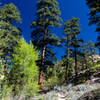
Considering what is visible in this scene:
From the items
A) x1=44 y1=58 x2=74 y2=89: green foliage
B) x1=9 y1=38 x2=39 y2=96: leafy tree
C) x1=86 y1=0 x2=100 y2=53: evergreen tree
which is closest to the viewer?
x1=9 y1=38 x2=39 y2=96: leafy tree

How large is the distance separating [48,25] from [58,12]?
2.77 metres

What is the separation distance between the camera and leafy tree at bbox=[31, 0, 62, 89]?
1066 centimetres

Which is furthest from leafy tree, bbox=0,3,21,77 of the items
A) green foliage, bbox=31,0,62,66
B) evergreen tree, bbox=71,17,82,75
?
evergreen tree, bbox=71,17,82,75

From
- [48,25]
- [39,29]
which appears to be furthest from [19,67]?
[48,25]

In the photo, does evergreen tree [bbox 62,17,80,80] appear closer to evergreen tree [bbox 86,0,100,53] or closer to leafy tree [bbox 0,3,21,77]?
evergreen tree [bbox 86,0,100,53]

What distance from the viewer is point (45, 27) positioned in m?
11.8

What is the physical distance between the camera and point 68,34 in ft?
47.1

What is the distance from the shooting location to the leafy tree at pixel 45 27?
10664mm

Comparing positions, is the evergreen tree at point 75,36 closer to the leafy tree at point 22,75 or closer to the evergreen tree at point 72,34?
the evergreen tree at point 72,34

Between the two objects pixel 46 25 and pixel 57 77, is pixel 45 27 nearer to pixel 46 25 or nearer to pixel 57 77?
pixel 46 25

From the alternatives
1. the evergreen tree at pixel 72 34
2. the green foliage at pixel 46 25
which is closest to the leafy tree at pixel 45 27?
the green foliage at pixel 46 25

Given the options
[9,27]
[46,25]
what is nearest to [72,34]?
[46,25]

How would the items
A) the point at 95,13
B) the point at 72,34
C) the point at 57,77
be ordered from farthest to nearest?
the point at 57,77
the point at 72,34
the point at 95,13

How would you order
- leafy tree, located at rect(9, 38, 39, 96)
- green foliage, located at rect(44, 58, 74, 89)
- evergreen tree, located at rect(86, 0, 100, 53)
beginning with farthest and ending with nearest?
green foliage, located at rect(44, 58, 74, 89), evergreen tree, located at rect(86, 0, 100, 53), leafy tree, located at rect(9, 38, 39, 96)
